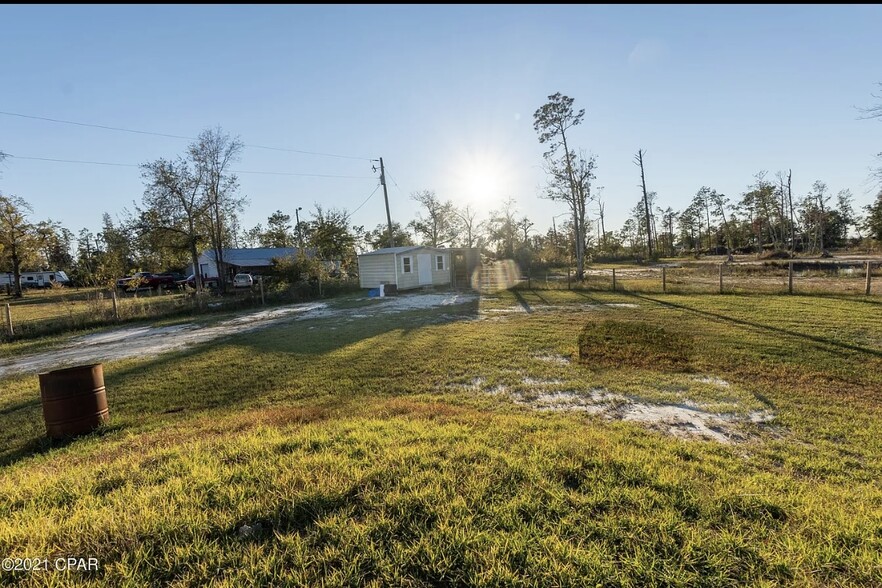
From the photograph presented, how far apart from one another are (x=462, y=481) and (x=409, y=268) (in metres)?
17.3

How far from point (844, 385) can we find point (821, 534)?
382 cm

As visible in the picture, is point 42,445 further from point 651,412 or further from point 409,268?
point 409,268

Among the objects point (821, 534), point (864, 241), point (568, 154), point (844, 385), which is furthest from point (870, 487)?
point (864, 241)

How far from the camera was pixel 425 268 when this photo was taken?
20266 millimetres

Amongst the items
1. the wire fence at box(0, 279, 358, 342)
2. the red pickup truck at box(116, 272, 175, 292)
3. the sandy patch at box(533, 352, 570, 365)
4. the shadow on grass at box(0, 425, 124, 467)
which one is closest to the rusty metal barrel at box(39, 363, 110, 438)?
the shadow on grass at box(0, 425, 124, 467)

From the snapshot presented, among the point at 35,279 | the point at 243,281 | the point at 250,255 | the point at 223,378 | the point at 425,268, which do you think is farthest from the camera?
the point at 35,279

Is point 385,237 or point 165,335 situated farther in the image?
point 385,237

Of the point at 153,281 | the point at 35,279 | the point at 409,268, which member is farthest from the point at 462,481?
the point at 35,279

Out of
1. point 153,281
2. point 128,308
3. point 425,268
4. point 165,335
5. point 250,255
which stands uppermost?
point 250,255

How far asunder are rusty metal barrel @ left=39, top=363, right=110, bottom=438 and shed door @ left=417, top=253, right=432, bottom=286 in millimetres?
16267

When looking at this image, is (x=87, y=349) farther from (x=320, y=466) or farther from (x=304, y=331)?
(x=320, y=466)

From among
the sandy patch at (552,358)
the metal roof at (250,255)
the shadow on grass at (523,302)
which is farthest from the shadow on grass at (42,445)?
the metal roof at (250,255)

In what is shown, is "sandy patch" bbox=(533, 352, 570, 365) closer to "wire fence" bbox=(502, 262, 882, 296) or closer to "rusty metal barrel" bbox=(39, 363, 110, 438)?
"rusty metal barrel" bbox=(39, 363, 110, 438)

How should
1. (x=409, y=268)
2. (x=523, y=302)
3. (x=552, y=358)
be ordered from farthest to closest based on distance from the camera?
(x=409, y=268), (x=523, y=302), (x=552, y=358)
